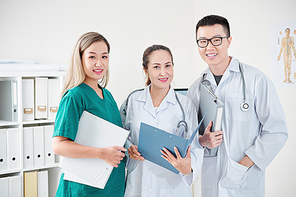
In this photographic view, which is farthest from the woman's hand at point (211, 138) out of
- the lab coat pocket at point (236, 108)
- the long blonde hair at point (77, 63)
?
the long blonde hair at point (77, 63)

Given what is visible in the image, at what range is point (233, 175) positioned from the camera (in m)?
1.52

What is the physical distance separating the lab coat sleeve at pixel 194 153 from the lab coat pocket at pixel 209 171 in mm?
155

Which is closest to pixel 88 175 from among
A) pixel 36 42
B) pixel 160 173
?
pixel 160 173

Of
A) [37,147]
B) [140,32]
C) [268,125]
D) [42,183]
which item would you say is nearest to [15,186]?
[42,183]

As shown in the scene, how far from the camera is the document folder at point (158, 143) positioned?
127 centimetres

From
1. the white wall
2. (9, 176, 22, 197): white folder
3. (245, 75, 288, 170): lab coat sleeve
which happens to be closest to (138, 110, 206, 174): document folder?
(245, 75, 288, 170): lab coat sleeve

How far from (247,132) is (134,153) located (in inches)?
27.2

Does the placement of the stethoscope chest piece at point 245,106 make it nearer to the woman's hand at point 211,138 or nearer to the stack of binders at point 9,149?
the woman's hand at point 211,138

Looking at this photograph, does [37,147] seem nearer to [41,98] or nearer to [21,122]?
[21,122]

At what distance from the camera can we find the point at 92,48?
1.38 metres

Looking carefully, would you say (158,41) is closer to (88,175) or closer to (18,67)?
(18,67)

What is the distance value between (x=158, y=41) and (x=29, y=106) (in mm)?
1857

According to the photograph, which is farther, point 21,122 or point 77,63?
point 21,122

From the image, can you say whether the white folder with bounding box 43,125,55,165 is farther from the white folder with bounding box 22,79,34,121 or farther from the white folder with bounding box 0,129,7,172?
the white folder with bounding box 0,129,7,172
